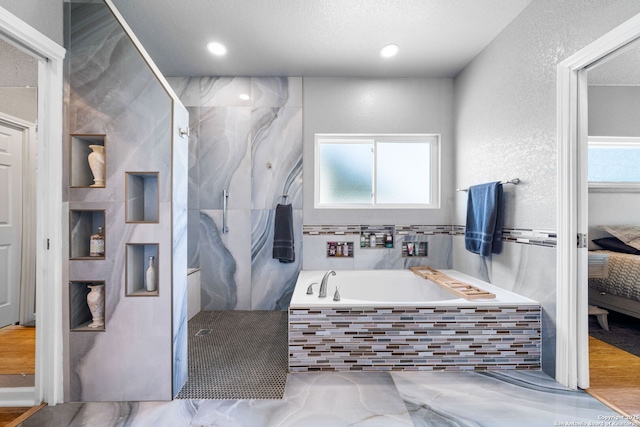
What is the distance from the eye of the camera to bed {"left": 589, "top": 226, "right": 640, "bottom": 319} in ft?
8.30

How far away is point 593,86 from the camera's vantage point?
2912mm

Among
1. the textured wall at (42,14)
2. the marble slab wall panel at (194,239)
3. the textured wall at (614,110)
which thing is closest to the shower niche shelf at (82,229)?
the textured wall at (42,14)

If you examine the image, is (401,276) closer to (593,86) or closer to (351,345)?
(351,345)

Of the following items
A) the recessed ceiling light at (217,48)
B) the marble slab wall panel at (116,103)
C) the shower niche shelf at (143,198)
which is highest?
the recessed ceiling light at (217,48)

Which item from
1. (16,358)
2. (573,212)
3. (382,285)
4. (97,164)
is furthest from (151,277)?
(573,212)

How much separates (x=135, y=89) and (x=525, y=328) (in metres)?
2.74

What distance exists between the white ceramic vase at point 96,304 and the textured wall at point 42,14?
1.35m

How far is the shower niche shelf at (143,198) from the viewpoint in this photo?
1.64m

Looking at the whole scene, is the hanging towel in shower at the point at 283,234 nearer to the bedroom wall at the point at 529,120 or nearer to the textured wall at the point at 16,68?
the bedroom wall at the point at 529,120

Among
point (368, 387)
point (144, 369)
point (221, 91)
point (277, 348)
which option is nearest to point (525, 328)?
point (368, 387)

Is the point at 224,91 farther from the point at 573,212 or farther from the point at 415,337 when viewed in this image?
the point at 573,212

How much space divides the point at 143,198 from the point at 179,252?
38 cm

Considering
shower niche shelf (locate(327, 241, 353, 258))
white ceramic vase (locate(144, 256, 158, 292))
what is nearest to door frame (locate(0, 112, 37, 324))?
white ceramic vase (locate(144, 256, 158, 292))

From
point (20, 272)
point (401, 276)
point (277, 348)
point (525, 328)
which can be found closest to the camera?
point (525, 328)
